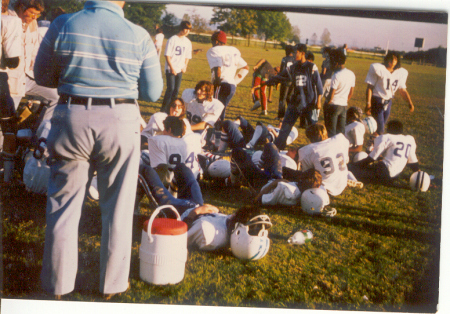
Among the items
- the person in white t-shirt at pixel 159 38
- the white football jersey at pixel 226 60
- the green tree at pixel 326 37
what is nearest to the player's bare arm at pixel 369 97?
the green tree at pixel 326 37

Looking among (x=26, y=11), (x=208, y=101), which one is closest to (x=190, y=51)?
(x=208, y=101)

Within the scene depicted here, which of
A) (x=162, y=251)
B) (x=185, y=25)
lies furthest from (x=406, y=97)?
(x=162, y=251)

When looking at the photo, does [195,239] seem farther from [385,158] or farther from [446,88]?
[385,158]

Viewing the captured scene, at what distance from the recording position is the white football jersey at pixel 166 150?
4500 mm

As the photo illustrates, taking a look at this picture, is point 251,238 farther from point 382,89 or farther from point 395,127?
point 382,89

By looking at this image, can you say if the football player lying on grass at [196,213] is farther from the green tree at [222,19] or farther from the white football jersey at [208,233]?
the green tree at [222,19]

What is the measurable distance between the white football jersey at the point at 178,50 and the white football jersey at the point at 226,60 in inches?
12.1

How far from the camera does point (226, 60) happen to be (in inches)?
215

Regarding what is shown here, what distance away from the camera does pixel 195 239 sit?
3.66 metres

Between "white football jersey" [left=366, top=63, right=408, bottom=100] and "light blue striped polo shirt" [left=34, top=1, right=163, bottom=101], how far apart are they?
382cm

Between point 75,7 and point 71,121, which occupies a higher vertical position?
point 75,7

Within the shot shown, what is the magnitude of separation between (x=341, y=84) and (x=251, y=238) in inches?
149

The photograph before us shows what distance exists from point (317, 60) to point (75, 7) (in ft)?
12.6

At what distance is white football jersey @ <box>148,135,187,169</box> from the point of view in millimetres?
4500
